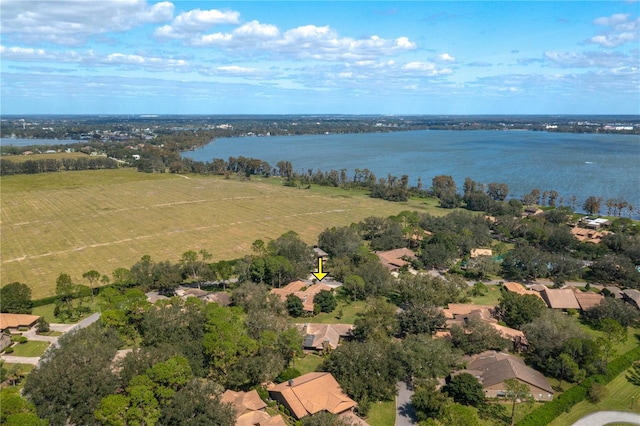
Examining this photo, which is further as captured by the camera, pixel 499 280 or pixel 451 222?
pixel 451 222

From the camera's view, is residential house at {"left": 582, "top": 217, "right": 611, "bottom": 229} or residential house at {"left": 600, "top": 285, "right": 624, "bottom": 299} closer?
residential house at {"left": 600, "top": 285, "right": 624, "bottom": 299}

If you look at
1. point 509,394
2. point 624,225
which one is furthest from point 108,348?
point 624,225

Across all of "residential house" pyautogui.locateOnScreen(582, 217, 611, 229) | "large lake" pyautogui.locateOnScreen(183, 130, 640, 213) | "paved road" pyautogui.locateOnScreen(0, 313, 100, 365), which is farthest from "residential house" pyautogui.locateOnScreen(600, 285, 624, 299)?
"large lake" pyautogui.locateOnScreen(183, 130, 640, 213)

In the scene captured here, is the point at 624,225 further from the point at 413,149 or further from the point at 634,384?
the point at 413,149

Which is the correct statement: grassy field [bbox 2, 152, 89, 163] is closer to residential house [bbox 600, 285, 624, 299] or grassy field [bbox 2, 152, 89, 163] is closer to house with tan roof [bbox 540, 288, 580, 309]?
house with tan roof [bbox 540, 288, 580, 309]

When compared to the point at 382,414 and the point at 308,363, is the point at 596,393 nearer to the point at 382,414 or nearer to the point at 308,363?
the point at 382,414

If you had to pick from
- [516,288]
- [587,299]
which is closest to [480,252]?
[516,288]
